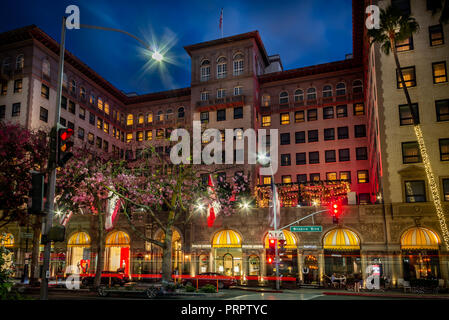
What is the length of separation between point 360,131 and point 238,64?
21478 millimetres

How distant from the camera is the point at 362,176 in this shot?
57.8 metres

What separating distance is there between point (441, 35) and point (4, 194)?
40688 millimetres


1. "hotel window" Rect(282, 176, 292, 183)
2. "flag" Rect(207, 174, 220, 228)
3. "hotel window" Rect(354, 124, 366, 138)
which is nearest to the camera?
"flag" Rect(207, 174, 220, 228)

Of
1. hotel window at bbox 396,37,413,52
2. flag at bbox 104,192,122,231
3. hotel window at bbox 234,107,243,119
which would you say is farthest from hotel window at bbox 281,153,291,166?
flag at bbox 104,192,122,231

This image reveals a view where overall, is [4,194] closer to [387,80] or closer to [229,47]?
[387,80]

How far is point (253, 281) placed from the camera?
40.5m

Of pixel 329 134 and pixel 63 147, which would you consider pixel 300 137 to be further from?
pixel 63 147

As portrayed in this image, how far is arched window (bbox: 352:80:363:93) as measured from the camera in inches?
2379

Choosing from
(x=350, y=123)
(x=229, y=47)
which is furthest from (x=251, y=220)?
(x=229, y=47)

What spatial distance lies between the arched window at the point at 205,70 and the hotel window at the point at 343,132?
73.6 ft

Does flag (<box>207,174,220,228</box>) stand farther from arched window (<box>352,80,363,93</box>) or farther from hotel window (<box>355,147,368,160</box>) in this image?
arched window (<box>352,80,363,93</box>)

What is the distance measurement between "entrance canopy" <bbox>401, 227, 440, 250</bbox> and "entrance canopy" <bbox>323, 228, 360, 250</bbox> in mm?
4588

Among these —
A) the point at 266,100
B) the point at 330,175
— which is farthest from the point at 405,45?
the point at 266,100

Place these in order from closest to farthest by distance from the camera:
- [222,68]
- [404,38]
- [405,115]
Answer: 1. [404,38]
2. [405,115]
3. [222,68]
